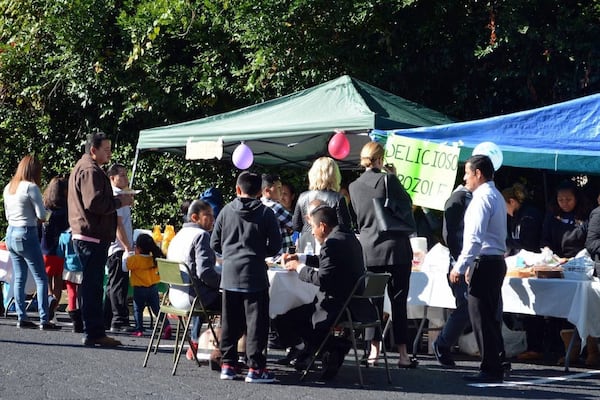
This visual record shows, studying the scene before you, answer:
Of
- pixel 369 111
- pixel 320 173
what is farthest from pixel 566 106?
pixel 320 173

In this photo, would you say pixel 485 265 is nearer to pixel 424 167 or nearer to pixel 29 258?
pixel 424 167

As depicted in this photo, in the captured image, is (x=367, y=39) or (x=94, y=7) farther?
(x=94, y=7)

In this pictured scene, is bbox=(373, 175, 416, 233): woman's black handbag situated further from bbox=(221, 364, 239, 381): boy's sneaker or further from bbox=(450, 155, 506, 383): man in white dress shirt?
bbox=(221, 364, 239, 381): boy's sneaker

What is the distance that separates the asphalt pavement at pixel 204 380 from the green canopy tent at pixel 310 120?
2.70 meters

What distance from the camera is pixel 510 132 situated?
1023cm

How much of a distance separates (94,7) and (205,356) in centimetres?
983

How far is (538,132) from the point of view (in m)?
10.2

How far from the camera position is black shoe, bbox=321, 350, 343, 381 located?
809 centimetres

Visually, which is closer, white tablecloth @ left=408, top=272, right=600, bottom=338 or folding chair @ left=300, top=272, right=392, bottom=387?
folding chair @ left=300, top=272, right=392, bottom=387

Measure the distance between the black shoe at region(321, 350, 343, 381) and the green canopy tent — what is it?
3330 mm

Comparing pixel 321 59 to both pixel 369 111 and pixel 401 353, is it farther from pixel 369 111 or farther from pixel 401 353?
pixel 401 353

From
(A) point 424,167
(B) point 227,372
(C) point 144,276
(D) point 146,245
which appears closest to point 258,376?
(B) point 227,372

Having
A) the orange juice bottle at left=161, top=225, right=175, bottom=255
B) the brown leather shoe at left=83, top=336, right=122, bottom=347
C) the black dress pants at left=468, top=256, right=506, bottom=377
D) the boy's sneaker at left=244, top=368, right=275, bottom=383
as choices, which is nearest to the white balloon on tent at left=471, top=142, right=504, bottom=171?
the black dress pants at left=468, top=256, right=506, bottom=377

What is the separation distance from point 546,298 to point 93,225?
4.22 metres
